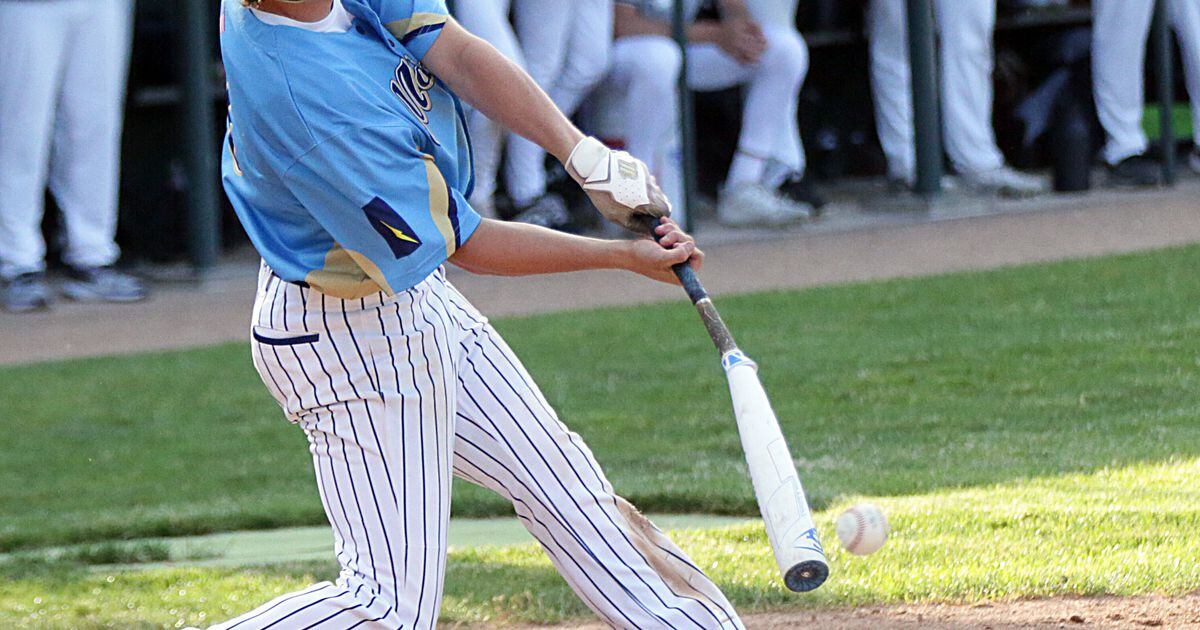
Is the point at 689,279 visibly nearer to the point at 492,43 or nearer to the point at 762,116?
the point at 492,43

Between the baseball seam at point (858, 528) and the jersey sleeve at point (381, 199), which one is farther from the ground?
the jersey sleeve at point (381, 199)

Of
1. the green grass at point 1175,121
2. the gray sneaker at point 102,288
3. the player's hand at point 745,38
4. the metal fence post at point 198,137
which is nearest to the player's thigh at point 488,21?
the metal fence post at point 198,137

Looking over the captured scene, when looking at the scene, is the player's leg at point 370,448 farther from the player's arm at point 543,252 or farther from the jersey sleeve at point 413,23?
the jersey sleeve at point 413,23

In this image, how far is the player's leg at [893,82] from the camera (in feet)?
33.3

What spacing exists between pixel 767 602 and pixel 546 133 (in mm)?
1446

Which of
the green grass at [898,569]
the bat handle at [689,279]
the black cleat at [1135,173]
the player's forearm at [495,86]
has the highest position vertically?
the player's forearm at [495,86]

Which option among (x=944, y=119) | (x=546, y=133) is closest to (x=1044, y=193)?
(x=944, y=119)

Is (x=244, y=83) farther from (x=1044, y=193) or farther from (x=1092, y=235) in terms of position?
(x=1044, y=193)

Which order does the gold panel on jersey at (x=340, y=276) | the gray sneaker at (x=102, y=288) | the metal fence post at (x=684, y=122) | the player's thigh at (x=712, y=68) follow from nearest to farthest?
the gold panel on jersey at (x=340, y=276), the gray sneaker at (x=102, y=288), the metal fence post at (x=684, y=122), the player's thigh at (x=712, y=68)

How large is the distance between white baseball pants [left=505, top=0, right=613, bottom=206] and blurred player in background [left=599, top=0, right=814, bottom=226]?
0.19 m

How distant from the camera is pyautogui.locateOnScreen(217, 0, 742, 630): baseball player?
2531 mm

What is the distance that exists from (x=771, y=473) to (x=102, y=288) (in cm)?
627

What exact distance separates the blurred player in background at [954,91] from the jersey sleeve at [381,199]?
24.2 ft

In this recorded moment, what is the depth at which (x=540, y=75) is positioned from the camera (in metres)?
8.68
